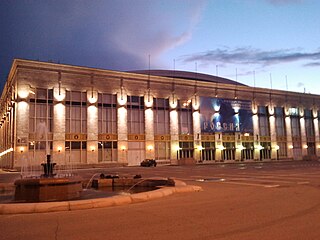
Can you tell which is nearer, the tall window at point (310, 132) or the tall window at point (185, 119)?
the tall window at point (185, 119)

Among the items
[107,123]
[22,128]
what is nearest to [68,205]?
[22,128]

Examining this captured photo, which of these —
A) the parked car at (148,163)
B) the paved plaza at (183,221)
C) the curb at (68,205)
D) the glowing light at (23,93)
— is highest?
the glowing light at (23,93)

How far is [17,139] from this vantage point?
51.2m

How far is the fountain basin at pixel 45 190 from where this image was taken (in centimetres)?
1384

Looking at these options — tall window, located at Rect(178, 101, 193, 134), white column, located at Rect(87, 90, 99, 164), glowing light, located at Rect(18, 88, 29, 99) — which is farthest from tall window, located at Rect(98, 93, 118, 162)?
tall window, located at Rect(178, 101, 193, 134)

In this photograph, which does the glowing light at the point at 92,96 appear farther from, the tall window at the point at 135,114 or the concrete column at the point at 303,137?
the concrete column at the point at 303,137

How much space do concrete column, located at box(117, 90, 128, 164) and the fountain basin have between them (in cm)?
4521

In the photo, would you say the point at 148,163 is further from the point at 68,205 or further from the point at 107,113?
the point at 68,205

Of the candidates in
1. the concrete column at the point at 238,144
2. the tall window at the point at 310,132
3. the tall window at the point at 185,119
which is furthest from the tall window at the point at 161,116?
the tall window at the point at 310,132

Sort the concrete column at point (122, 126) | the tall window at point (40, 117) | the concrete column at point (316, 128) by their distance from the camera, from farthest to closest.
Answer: the concrete column at point (316, 128) < the concrete column at point (122, 126) < the tall window at point (40, 117)

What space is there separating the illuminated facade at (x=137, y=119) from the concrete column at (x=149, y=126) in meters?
0.18

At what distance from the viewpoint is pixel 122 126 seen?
2373 inches

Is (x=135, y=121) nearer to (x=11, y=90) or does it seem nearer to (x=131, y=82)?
(x=131, y=82)

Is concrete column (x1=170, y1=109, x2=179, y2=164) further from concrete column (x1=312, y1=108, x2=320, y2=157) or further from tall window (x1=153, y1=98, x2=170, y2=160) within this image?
concrete column (x1=312, y1=108, x2=320, y2=157)
